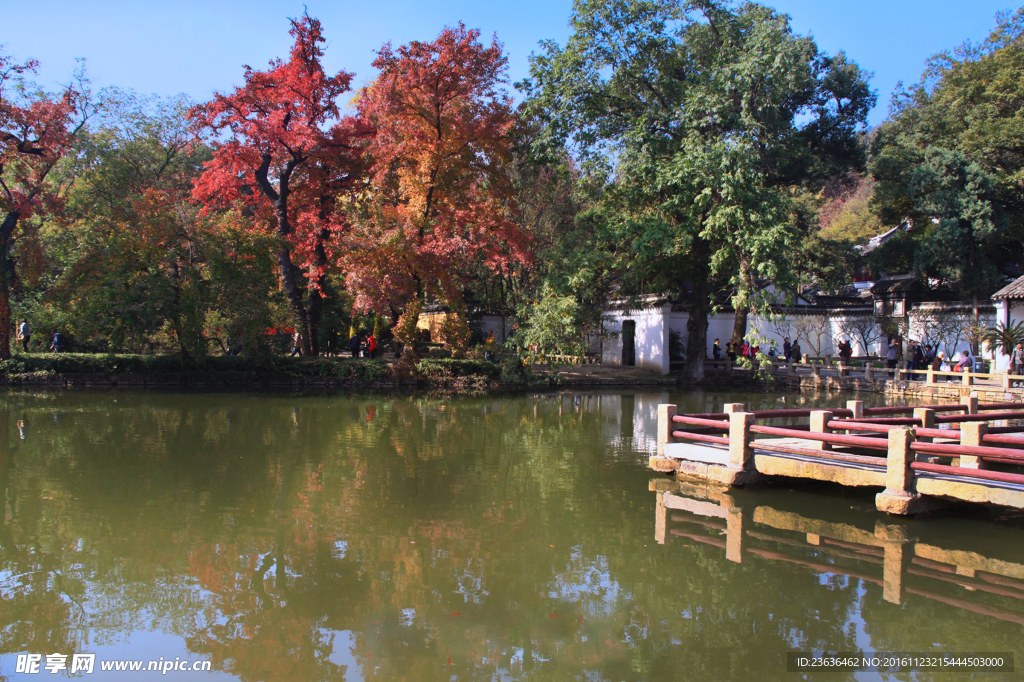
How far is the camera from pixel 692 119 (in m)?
21.2

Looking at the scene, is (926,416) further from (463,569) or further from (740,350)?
(740,350)

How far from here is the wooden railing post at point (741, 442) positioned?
340 inches

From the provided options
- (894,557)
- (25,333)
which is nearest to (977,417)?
(894,557)

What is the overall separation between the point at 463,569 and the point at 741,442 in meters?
4.17

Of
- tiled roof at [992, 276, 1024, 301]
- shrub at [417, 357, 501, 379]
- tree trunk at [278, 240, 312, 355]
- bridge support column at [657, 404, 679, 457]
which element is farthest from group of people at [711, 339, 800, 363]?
tree trunk at [278, 240, 312, 355]

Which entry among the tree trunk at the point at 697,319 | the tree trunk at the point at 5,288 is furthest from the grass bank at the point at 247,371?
the tree trunk at the point at 697,319

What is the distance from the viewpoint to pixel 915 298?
92.3ft

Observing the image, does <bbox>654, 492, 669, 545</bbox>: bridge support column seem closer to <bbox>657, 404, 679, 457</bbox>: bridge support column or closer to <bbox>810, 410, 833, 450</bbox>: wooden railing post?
<bbox>657, 404, 679, 457</bbox>: bridge support column

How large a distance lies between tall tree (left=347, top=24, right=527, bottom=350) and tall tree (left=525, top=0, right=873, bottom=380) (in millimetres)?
2562

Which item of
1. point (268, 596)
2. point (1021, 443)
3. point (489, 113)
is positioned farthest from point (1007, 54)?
point (268, 596)

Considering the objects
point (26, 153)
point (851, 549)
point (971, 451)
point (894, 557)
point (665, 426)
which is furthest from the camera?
point (26, 153)

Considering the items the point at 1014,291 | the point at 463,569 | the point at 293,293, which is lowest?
the point at 463,569

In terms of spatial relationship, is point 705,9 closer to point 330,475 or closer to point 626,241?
point 626,241

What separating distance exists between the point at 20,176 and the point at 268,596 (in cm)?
1939
